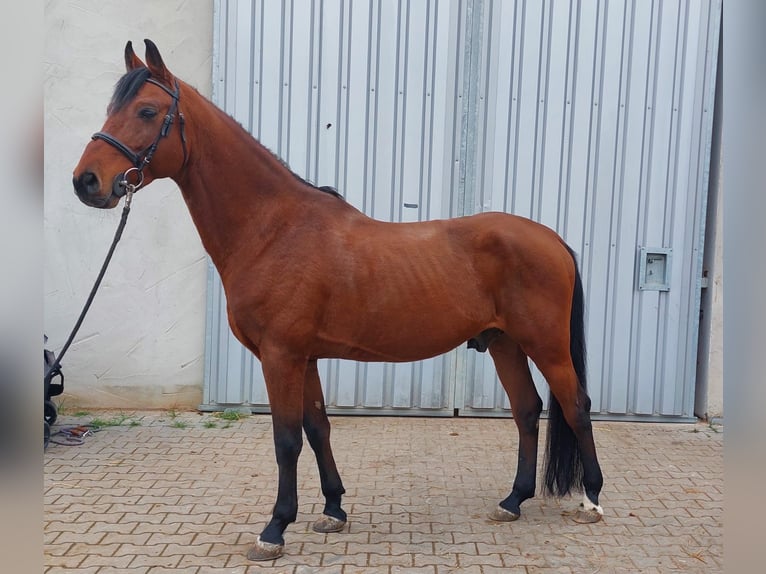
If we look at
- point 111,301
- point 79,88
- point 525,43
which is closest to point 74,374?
point 111,301

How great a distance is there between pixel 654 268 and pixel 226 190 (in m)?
4.10

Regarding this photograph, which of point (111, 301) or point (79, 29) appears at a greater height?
point (79, 29)

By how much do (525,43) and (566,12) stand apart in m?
0.44

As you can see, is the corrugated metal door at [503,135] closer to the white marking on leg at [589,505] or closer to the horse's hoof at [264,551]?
the white marking on leg at [589,505]

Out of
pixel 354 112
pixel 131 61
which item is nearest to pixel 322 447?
pixel 131 61

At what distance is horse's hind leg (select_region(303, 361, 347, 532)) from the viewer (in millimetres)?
3107

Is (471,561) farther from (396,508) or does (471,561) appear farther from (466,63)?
(466,63)

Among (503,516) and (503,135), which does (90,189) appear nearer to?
(503,516)

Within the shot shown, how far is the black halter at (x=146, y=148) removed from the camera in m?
2.53

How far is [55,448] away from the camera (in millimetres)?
4453

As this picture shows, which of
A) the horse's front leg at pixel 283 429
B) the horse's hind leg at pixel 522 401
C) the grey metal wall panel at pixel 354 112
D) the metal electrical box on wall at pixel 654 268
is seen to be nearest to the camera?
the horse's front leg at pixel 283 429

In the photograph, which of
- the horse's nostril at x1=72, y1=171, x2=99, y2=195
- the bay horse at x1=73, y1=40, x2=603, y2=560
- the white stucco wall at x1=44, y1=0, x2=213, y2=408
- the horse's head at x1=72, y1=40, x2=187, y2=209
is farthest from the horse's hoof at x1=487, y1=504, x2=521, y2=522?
the white stucco wall at x1=44, y1=0, x2=213, y2=408

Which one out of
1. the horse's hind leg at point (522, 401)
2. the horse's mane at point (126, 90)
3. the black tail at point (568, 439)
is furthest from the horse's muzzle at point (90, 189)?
the black tail at point (568, 439)

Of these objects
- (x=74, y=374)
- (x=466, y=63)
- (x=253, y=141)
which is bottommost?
(x=74, y=374)
